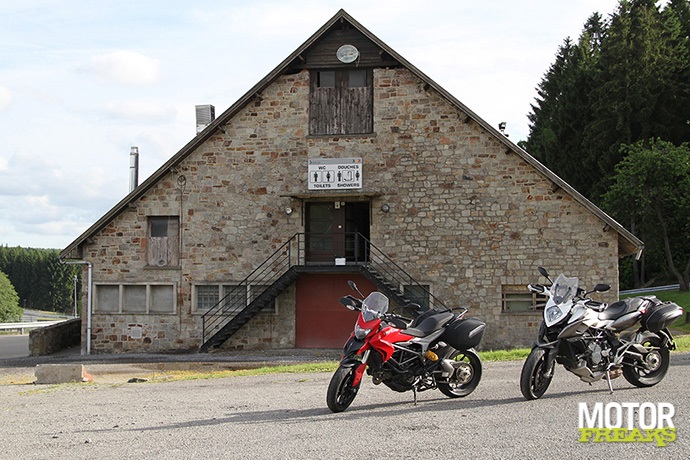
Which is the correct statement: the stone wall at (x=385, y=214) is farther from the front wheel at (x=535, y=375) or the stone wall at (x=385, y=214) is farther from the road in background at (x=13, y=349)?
the front wheel at (x=535, y=375)

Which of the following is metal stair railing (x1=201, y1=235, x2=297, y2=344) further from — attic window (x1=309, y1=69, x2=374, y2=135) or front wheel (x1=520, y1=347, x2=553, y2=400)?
front wheel (x1=520, y1=347, x2=553, y2=400)

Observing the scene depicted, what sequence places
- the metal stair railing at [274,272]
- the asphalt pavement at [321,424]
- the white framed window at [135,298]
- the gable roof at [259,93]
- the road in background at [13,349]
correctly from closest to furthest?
the asphalt pavement at [321,424]
the gable roof at [259,93]
the metal stair railing at [274,272]
the white framed window at [135,298]
the road in background at [13,349]

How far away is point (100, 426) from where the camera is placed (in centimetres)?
975

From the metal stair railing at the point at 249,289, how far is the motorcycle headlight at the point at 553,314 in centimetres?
1532

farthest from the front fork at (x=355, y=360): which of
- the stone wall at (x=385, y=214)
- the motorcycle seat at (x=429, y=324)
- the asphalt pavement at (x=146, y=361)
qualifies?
the stone wall at (x=385, y=214)

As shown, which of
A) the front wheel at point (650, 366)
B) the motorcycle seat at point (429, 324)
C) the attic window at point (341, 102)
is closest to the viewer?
the motorcycle seat at point (429, 324)

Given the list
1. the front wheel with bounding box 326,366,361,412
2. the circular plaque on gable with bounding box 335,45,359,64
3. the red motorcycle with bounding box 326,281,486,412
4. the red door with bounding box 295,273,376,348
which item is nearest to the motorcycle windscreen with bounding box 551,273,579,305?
the red motorcycle with bounding box 326,281,486,412

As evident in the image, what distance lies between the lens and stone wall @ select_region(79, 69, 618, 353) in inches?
945

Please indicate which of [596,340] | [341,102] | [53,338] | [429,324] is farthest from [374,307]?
[53,338]

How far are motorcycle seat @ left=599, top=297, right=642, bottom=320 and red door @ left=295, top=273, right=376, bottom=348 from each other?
14258mm

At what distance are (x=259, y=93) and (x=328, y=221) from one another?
13.6ft

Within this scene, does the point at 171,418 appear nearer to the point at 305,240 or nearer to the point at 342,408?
the point at 342,408

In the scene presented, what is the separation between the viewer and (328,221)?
2564 cm

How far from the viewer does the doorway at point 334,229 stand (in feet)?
83.9
